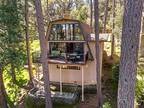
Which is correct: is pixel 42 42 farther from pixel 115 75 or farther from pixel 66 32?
pixel 115 75

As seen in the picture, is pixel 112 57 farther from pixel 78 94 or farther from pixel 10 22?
pixel 10 22

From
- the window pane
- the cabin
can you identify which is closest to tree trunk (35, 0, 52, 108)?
the cabin

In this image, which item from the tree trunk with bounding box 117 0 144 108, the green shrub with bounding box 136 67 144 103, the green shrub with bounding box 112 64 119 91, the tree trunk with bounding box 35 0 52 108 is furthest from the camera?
the green shrub with bounding box 112 64 119 91

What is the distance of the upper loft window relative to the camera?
610 inches

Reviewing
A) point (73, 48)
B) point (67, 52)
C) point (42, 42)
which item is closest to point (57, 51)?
point (67, 52)

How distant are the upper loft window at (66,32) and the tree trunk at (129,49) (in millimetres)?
8311

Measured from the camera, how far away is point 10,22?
547 inches

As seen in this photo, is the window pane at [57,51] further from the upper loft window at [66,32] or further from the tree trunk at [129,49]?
the tree trunk at [129,49]

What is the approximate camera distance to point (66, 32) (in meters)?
15.7

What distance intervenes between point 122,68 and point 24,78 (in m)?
13.5

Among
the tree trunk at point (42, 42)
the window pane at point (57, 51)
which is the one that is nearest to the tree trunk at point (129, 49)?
the tree trunk at point (42, 42)

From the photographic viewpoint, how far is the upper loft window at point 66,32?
1549cm

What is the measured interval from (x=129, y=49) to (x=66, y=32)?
29.7 feet

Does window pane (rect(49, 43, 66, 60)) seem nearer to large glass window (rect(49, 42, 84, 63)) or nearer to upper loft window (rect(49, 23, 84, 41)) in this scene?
large glass window (rect(49, 42, 84, 63))
